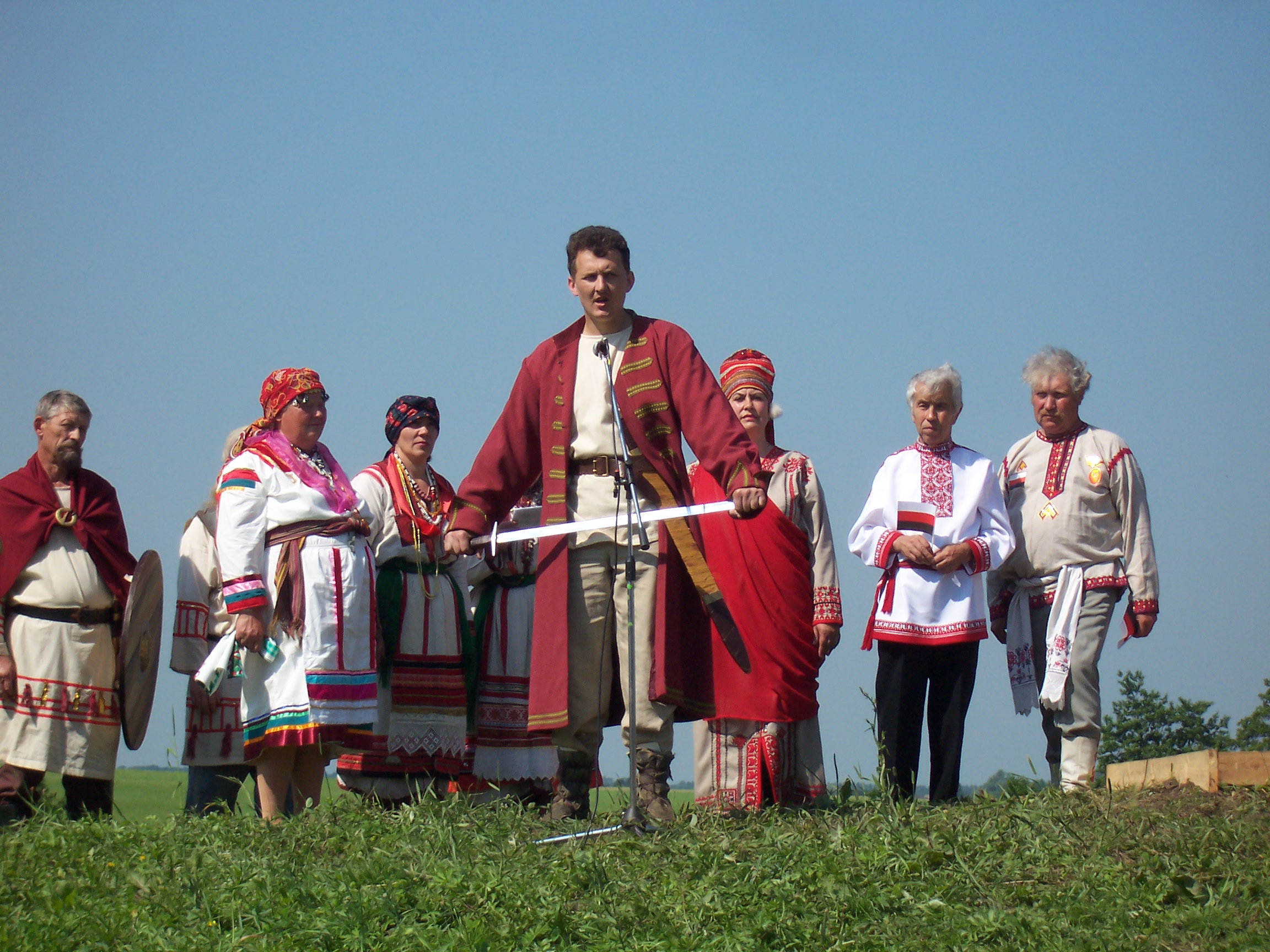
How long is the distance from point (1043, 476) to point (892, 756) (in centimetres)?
143

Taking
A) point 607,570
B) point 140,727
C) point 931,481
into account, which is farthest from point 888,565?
point 140,727

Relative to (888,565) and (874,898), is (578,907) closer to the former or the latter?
(874,898)

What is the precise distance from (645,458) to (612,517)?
1.02 feet

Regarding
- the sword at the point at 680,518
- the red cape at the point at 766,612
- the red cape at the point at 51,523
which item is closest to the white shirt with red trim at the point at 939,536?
the red cape at the point at 766,612

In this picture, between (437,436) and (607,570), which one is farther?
(437,436)

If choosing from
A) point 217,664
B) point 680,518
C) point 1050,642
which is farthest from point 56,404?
point 1050,642

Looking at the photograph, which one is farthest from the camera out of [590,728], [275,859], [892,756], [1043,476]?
[1043,476]

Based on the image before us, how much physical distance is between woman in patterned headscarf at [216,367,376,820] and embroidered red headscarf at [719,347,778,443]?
1795mm

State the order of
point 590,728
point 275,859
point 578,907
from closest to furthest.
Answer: point 578,907 → point 275,859 → point 590,728

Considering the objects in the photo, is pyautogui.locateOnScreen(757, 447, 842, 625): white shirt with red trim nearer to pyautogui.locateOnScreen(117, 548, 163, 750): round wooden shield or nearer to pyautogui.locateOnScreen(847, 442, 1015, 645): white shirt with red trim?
pyautogui.locateOnScreen(847, 442, 1015, 645): white shirt with red trim

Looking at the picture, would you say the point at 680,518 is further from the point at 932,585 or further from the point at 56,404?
the point at 56,404

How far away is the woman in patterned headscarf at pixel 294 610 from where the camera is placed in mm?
5172

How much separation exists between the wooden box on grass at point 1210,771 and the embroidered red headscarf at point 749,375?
7.05 feet

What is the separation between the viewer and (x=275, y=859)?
161 inches
